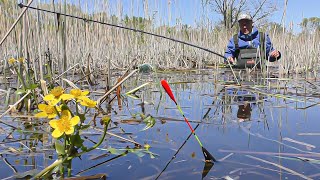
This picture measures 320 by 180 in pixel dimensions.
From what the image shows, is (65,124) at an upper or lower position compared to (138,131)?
upper

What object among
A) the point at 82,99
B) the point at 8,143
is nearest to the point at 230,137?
the point at 82,99

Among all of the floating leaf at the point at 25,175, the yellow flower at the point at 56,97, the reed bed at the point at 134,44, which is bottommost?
the floating leaf at the point at 25,175

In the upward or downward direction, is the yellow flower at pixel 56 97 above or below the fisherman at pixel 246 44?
below

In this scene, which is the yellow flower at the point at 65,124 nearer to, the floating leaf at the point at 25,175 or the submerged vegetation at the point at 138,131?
the submerged vegetation at the point at 138,131

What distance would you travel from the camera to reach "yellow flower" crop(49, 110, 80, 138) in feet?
2.64

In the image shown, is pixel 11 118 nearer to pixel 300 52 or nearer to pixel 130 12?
pixel 130 12

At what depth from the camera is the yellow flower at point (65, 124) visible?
2.64ft

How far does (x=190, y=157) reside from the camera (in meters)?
1.12

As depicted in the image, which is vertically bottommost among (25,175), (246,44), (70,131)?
(25,175)

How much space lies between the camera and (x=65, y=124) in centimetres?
82

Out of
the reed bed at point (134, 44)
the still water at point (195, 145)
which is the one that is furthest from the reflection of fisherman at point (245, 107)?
the reed bed at point (134, 44)

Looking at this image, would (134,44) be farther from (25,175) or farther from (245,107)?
(25,175)

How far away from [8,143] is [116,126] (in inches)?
19.1

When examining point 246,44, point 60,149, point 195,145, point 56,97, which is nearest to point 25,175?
point 60,149
